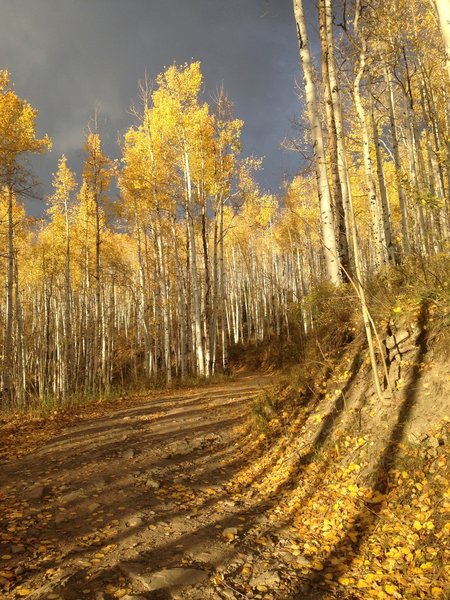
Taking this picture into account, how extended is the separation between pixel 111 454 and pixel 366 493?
3.76 m

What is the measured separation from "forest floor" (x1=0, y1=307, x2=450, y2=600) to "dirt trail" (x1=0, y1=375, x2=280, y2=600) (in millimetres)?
17

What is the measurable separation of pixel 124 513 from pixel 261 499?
5.28ft

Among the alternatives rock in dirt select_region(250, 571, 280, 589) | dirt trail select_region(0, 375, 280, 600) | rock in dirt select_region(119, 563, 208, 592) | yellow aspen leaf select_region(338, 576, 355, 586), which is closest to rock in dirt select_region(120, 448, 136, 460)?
dirt trail select_region(0, 375, 280, 600)

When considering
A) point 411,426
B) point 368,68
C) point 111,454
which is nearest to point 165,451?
point 111,454

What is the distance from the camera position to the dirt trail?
10.1 feet

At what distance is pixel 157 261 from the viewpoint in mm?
15594

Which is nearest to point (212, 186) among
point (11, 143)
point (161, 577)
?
point (11, 143)

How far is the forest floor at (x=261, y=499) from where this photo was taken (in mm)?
3100

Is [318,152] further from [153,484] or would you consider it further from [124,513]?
[124,513]

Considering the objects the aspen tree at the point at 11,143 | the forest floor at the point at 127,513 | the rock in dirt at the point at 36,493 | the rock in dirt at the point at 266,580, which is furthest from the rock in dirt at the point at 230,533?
the aspen tree at the point at 11,143

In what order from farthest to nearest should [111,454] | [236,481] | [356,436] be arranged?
[111,454] < [236,481] < [356,436]

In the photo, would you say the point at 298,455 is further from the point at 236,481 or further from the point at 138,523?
the point at 138,523

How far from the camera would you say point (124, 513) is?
14.0 ft

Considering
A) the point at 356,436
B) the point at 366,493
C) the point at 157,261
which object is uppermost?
the point at 157,261
